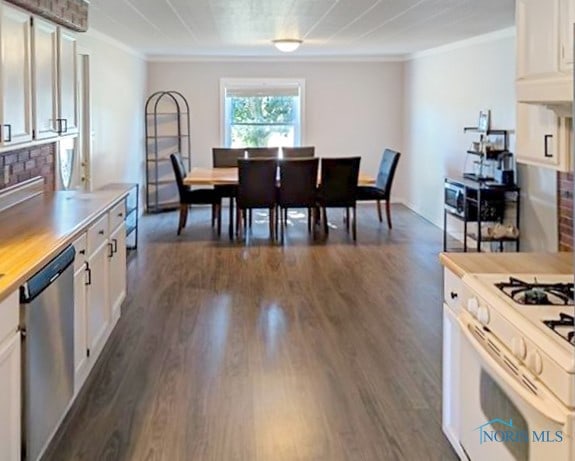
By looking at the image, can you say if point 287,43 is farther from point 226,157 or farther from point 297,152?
point 226,157

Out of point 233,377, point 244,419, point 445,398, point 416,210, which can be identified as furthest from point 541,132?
point 416,210

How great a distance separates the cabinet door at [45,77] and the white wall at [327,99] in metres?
6.31

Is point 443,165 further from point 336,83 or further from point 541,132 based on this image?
point 541,132

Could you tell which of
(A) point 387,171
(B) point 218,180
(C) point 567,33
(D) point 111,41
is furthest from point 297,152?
(C) point 567,33

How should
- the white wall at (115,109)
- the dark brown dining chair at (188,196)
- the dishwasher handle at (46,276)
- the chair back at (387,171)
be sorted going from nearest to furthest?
the dishwasher handle at (46,276)
the white wall at (115,109)
the dark brown dining chair at (188,196)
the chair back at (387,171)

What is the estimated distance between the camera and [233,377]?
3.63m

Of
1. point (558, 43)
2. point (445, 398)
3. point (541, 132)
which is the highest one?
point (558, 43)

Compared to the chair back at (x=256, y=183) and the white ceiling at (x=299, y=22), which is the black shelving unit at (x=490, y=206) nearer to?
the white ceiling at (x=299, y=22)

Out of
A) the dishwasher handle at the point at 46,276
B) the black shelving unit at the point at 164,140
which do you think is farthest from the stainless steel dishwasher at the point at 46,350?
the black shelving unit at the point at 164,140

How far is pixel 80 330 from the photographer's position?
3.26 meters

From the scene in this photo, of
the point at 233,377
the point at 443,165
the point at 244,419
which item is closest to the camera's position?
the point at 244,419

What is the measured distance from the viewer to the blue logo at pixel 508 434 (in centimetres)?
167

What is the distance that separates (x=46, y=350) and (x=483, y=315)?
5.32 ft

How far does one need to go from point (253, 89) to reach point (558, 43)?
8.31m
